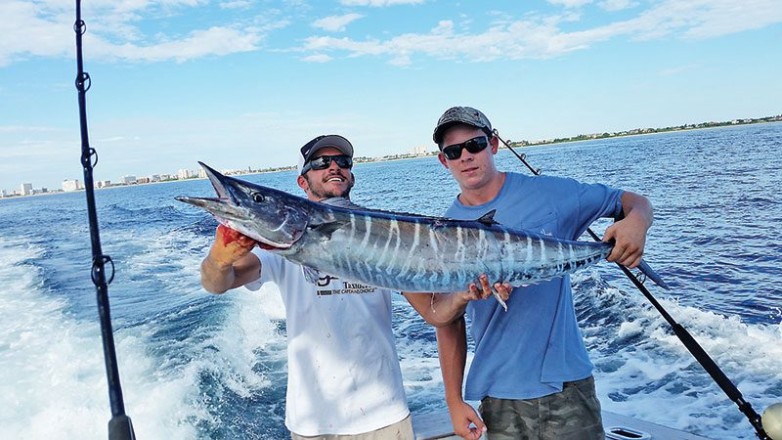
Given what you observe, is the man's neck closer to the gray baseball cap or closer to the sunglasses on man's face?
the sunglasses on man's face

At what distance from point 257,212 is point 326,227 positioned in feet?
Answer: 1.09

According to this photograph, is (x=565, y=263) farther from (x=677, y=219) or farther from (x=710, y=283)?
(x=677, y=219)

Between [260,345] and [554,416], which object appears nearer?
[554,416]

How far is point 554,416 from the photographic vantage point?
2896 millimetres

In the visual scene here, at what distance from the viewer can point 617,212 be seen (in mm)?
3156

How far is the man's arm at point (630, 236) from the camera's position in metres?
2.90

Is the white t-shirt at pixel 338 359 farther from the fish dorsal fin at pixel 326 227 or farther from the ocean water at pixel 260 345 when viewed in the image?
the ocean water at pixel 260 345

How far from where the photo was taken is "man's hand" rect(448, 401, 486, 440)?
3.02m

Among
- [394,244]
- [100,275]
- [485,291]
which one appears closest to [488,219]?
[485,291]

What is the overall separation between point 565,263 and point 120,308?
11552 mm

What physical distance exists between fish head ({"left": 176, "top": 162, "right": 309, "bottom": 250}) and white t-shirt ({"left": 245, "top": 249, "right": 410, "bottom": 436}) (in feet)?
2.14

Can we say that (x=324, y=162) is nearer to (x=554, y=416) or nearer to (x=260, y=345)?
(x=554, y=416)

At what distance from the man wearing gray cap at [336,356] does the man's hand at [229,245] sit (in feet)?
1.27

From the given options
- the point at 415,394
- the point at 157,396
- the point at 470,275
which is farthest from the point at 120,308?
the point at 470,275
